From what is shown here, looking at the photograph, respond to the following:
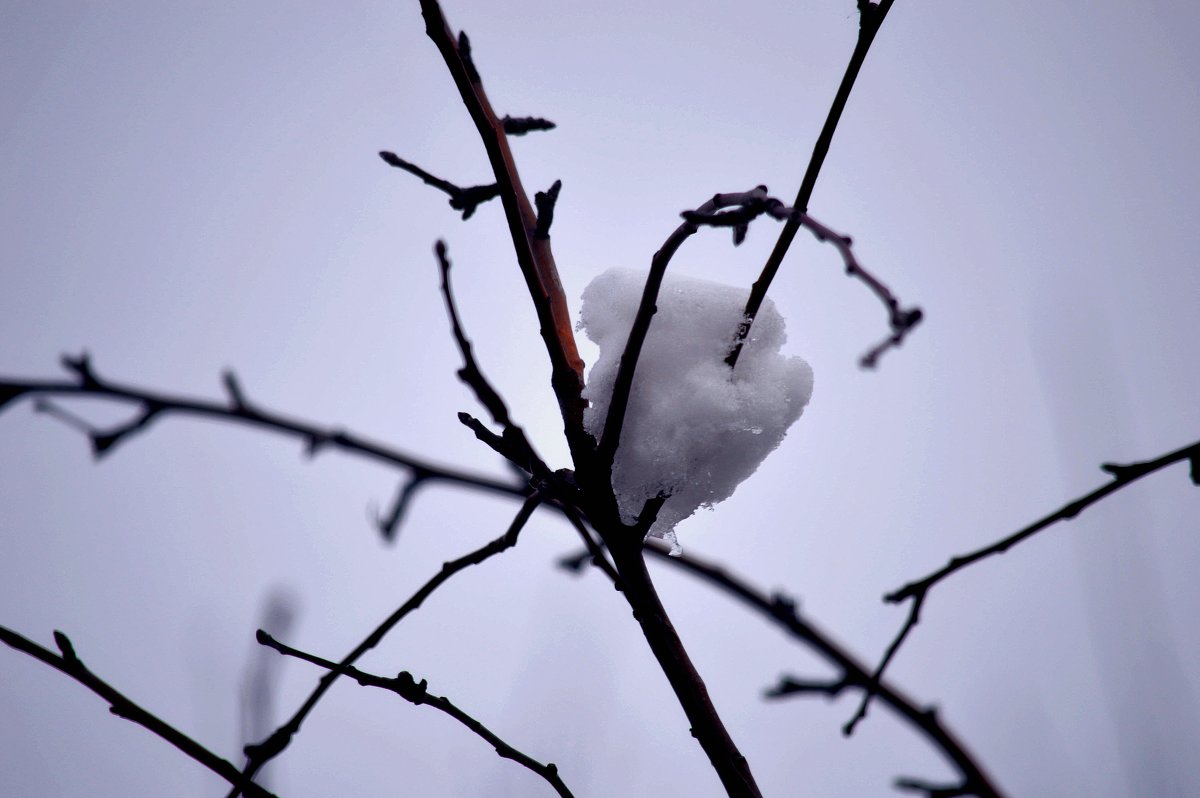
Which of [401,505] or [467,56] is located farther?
[401,505]

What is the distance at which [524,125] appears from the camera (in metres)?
1.06

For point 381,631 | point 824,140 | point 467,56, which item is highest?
point 467,56

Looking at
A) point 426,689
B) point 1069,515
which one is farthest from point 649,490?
point 1069,515

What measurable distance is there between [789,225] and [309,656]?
662mm

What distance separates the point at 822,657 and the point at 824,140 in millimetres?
881

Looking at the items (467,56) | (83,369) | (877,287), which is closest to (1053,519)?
(877,287)

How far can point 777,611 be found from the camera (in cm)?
124

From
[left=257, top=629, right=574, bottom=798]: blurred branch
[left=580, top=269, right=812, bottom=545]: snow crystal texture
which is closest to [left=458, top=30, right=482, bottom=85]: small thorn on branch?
[left=580, top=269, right=812, bottom=545]: snow crystal texture

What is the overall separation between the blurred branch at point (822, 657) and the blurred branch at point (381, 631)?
1.16 ft

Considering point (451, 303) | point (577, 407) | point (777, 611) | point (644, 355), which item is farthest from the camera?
point (777, 611)

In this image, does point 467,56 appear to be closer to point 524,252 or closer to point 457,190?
point 457,190

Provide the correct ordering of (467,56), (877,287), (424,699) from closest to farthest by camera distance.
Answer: (877,287) < (424,699) < (467,56)

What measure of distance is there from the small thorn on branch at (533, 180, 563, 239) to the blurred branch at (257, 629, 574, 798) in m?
0.53

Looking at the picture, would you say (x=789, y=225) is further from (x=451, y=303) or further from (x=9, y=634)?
(x=9, y=634)
